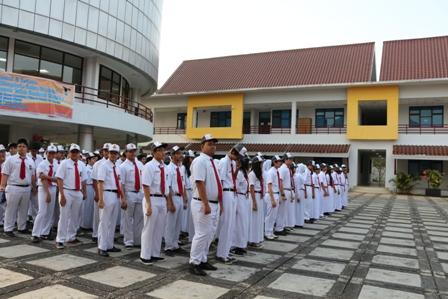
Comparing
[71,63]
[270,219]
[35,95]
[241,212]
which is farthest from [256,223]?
[71,63]

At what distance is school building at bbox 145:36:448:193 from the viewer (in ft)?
86.8

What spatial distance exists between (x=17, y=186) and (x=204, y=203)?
4.49m

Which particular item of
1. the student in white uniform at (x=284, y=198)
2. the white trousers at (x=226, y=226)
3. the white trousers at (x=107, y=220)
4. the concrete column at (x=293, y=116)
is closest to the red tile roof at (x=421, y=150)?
the concrete column at (x=293, y=116)

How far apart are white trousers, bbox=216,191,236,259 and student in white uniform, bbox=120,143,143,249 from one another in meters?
1.72

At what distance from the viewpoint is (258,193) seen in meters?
7.83

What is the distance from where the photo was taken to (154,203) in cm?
609

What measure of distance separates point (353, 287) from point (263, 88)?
2547 cm

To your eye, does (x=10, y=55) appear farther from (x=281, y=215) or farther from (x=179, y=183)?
(x=281, y=215)

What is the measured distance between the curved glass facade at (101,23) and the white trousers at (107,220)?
12572 millimetres

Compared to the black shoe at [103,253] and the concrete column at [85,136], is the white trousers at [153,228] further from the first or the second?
the concrete column at [85,136]

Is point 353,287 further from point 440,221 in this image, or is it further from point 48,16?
point 48,16

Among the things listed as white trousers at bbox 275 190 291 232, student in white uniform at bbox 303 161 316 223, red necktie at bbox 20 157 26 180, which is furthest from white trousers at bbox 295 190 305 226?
red necktie at bbox 20 157 26 180

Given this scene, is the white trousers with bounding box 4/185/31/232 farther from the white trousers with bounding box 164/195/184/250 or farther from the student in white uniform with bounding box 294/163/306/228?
the student in white uniform with bounding box 294/163/306/228

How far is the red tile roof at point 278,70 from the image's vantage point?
94.8 feet
